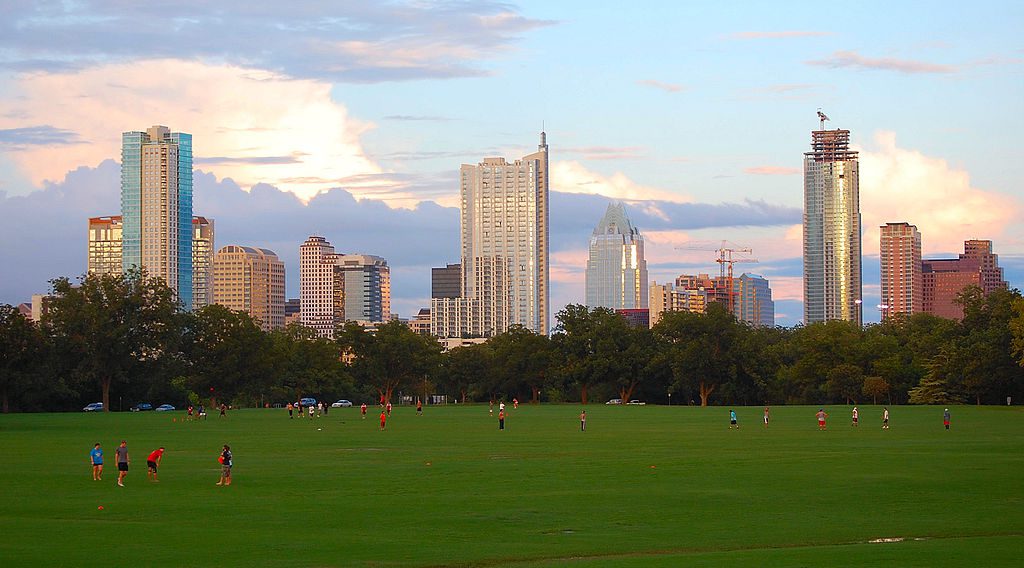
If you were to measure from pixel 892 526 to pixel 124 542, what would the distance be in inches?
727

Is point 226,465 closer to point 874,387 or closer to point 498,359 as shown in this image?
point 874,387

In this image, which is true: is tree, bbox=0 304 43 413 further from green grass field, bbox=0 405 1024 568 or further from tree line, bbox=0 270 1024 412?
green grass field, bbox=0 405 1024 568

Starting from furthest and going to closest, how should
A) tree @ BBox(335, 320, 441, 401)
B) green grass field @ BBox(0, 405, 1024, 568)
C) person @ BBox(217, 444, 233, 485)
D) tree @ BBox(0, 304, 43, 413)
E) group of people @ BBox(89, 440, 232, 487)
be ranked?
tree @ BBox(335, 320, 441, 401)
tree @ BBox(0, 304, 43, 413)
group of people @ BBox(89, 440, 232, 487)
person @ BBox(217, 444, 233, 485)
green grass field @ BBox(0, 405, 1024, 568)

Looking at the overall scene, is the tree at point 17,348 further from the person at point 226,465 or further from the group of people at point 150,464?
the person at point 226,465

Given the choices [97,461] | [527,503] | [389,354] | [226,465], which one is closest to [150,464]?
[97,461]

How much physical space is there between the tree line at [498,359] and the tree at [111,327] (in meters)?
0.17

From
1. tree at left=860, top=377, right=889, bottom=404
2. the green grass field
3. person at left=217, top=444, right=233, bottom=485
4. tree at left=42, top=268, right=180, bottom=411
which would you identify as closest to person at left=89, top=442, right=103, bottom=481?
the green grass field

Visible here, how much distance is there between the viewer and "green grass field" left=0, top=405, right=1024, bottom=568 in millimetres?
27734

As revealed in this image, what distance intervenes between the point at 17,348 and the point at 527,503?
243 ft

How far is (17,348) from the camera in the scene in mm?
100250

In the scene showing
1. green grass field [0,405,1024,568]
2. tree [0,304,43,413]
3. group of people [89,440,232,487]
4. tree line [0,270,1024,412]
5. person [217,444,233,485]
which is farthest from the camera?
tree line [0,270,1024,412]

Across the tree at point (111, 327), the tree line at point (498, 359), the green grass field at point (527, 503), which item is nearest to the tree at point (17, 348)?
the tree line at point (498, 359)

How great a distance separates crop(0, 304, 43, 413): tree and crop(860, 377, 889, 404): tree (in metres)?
84.4

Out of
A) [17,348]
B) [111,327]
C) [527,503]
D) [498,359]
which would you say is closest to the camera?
[527,503]
